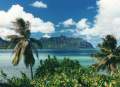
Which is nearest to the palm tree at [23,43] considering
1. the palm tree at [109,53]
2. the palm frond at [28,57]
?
the palm frond at [28,57]

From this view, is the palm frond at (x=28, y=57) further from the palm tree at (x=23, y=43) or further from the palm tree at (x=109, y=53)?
the palm tree at (x=109, y=53)

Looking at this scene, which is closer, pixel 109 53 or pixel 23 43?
pixel 23 43

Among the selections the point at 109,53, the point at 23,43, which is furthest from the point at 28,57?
the point at 109,53

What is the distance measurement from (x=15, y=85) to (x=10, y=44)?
21.5 m

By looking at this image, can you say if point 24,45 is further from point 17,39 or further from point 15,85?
point 15,85

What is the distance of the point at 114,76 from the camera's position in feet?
123

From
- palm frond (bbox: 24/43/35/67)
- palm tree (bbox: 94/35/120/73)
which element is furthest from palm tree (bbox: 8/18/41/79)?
palm tree (bbox: 94/35/120/73)

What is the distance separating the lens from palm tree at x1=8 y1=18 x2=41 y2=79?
6378cm

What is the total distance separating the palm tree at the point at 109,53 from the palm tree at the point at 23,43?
1064 cm

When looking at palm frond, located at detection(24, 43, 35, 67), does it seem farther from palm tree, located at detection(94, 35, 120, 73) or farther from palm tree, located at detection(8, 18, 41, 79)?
palm tree, located at detection(94, 35, 120, 73)

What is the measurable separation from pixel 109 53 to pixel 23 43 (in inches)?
524

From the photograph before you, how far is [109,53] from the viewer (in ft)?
232

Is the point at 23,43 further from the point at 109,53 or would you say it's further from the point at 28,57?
Result: the point at 109,53

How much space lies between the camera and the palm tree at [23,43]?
63.8 meters
